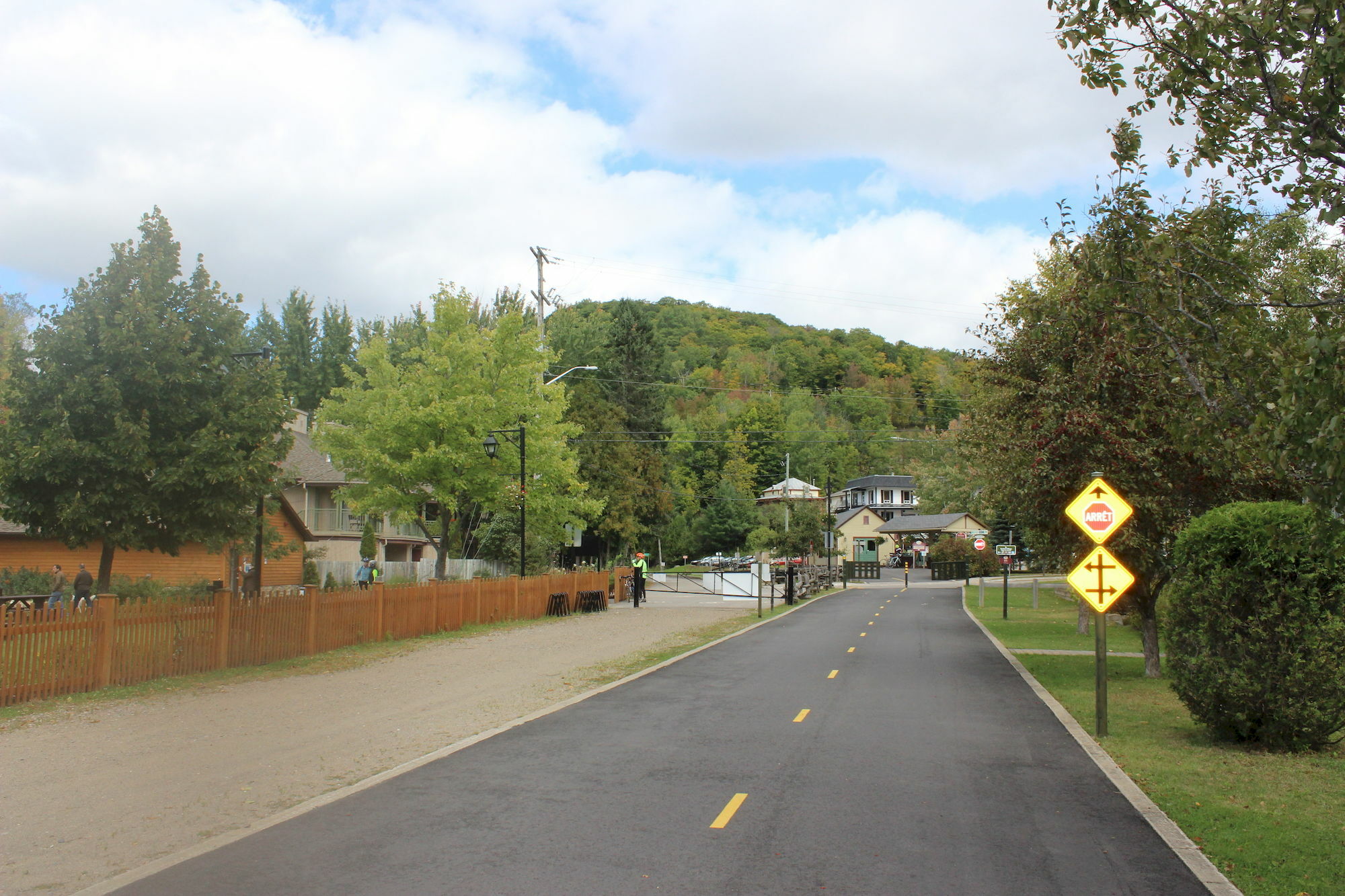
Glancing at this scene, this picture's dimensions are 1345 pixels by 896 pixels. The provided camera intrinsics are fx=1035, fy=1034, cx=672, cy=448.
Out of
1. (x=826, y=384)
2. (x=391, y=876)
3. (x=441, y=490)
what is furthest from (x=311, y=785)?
(x=826, y=384)

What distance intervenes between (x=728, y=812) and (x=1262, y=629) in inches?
231

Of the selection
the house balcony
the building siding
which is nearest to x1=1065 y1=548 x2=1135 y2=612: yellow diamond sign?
the building siding

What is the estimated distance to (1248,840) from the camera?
7.20m

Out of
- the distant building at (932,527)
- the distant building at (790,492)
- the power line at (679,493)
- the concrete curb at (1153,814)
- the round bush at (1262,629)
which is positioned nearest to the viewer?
the concrete curb at (1153,814)

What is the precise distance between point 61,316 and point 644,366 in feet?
204

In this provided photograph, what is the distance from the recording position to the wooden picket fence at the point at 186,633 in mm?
12844

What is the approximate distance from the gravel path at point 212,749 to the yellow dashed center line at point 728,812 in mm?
3260

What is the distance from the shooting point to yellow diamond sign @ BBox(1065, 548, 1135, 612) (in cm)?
1153

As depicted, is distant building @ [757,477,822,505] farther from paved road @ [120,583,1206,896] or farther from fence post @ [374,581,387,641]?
paved road @ [120,583,1206,896]

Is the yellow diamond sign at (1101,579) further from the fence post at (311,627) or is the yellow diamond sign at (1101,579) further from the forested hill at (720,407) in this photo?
the forested hill at (720,407)

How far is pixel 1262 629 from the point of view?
394 inches

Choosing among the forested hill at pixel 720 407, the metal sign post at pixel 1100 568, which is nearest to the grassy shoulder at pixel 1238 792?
the metal sign post at pixel 1100 568

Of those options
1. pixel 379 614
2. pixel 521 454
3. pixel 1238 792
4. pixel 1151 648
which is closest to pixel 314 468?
pixel 521 454

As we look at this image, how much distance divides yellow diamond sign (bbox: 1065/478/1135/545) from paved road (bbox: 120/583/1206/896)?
7.62 ft
